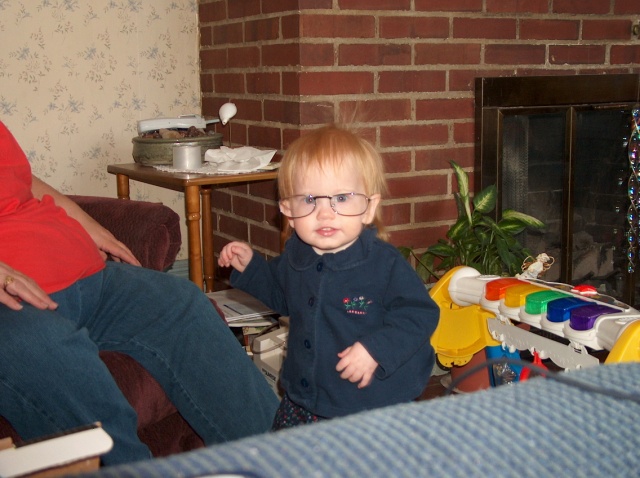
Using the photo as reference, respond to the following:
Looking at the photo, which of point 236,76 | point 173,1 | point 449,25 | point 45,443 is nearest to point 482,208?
point 449,25

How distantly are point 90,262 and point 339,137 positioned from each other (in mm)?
605

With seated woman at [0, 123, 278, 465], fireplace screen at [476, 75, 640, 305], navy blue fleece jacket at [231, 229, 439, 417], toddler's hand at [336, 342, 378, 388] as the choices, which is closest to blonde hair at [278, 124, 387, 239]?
navy blue fleece jacket at [231, 229, 439, 417]

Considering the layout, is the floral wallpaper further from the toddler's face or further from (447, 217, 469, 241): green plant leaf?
the toddler's face

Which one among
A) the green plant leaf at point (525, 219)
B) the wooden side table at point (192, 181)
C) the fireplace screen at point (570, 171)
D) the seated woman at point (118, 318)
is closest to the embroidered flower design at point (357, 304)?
the seated woman at point (118, 318)

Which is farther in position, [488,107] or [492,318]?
[488,107]

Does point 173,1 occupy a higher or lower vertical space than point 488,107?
higher

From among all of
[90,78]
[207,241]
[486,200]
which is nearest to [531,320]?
[486,200]

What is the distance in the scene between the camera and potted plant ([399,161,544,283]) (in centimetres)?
224

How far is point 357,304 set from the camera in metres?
1.28

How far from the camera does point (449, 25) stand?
2.43 meters

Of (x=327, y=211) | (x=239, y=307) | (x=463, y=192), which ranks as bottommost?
(x=239, y=307)

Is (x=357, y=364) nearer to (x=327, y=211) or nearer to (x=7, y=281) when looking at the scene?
(x=327, y=211)

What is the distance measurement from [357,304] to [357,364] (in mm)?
140

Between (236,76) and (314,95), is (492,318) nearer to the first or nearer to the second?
(314,95)
